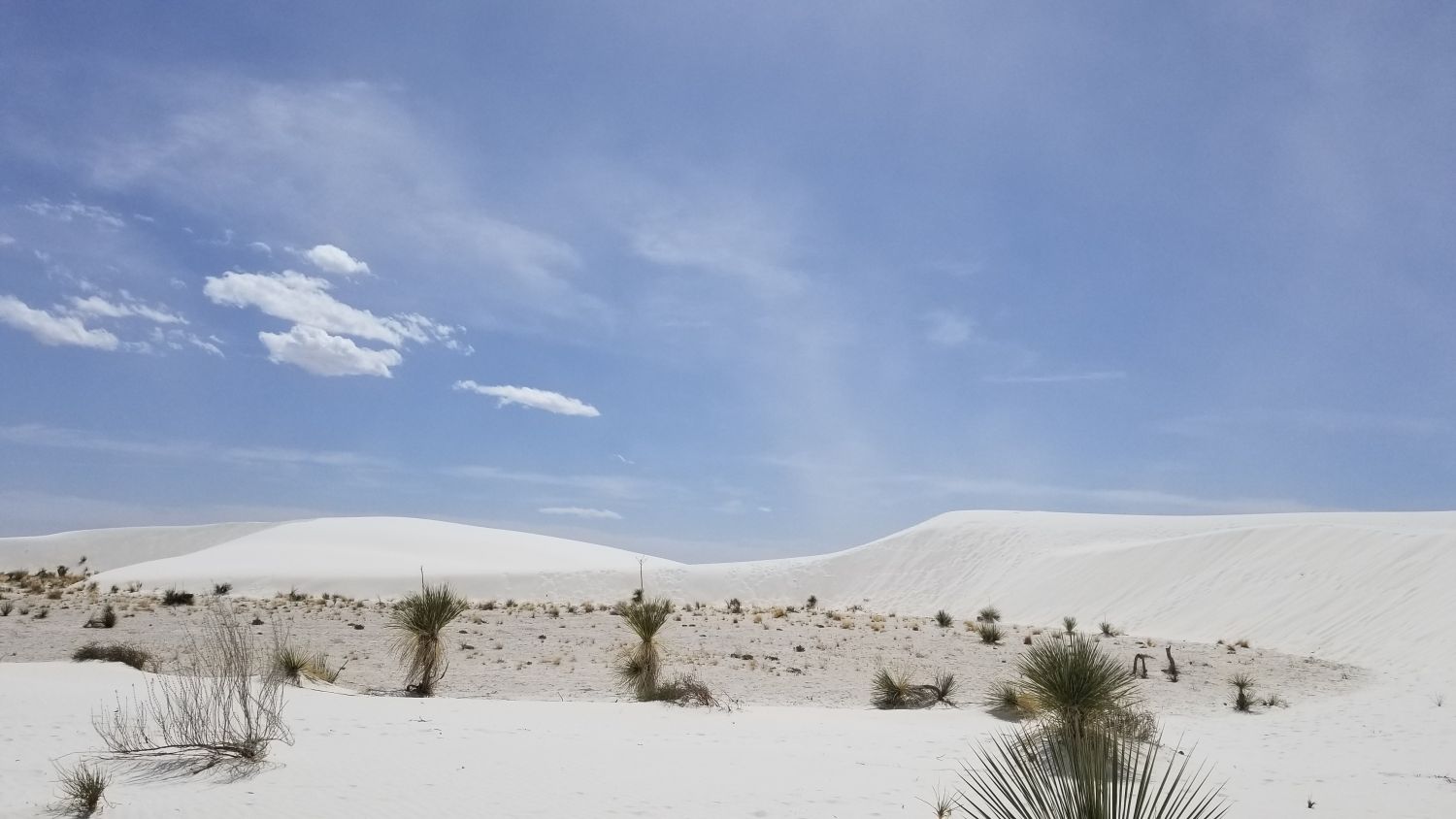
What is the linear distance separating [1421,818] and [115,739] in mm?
11935

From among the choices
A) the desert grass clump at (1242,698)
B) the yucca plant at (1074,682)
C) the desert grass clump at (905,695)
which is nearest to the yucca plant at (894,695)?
the desert grass clump at (905,695)

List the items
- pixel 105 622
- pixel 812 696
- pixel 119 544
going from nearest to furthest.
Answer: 1. pixel 812 696
2. pixel 105 622
3. pixel 119 544

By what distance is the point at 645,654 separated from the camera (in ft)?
43.7

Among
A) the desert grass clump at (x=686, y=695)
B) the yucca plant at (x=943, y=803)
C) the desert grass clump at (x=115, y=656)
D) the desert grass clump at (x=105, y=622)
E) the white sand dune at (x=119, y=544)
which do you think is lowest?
the yucca plant at (x=943, y=803)

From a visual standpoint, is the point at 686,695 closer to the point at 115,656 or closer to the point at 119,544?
the point at 115,656

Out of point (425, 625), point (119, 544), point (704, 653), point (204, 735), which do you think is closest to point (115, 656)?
point (425, 625)

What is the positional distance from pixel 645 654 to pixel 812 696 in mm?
3407

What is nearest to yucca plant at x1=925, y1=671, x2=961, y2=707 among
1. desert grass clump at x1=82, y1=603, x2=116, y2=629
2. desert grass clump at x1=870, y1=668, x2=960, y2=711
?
desert grass clump at x1=870, y1=668, x2=960, y2=711

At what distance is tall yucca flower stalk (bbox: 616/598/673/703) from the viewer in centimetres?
1311

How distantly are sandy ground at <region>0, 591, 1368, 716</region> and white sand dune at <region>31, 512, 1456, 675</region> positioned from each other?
2.62m

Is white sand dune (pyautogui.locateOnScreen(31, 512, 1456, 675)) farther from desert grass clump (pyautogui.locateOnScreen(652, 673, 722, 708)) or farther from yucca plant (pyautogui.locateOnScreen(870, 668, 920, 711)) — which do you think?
desert grass clump (pyautogui.locateOnScreen(652, 673, 722, 708))

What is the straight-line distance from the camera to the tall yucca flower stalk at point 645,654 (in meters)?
13.1

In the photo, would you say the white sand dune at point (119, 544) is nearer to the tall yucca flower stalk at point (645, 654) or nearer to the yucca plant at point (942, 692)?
the tall yucca flower stalk at point (645, 654)

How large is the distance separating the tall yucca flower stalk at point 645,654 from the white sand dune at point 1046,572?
15.6 meters
